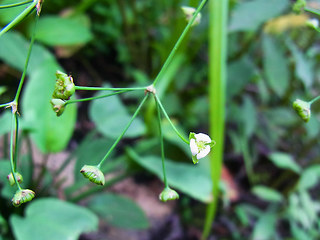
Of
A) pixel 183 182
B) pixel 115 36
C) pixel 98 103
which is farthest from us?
pixel 115 36

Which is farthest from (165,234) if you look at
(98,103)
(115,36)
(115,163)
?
(115,36)

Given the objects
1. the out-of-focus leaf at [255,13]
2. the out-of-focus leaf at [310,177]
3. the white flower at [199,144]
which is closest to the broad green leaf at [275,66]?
the out-of-focus leaf at [255,13]

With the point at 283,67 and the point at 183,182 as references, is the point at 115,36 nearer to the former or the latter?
the point at 283,67

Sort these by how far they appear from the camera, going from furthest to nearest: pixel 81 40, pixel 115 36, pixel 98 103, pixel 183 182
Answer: pixel 115 36 < pixel 81 40 < pixel 98 103 < pixel 183 182

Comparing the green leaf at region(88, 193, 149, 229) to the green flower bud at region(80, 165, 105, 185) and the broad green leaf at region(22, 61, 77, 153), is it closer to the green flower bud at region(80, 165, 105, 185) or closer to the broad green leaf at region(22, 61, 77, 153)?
the broad green leaf at region(22, 61, 77, 153)

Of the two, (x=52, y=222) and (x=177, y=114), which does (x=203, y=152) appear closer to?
(x=52, y=222)

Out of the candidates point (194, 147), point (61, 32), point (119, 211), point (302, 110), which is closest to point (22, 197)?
point (194, 147)

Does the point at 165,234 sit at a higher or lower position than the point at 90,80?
lower
